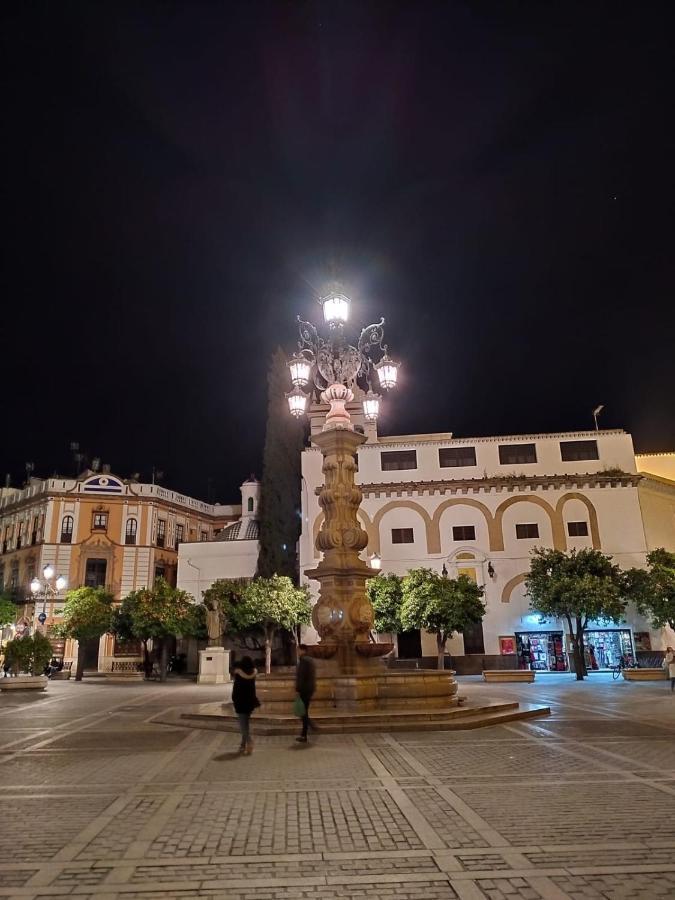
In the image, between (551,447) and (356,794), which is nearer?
(356,794)

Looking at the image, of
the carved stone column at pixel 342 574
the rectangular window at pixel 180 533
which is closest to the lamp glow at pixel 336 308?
the carved stone column at pixel 342 574

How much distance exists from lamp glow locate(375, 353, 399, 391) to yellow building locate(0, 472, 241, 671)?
3475 cm

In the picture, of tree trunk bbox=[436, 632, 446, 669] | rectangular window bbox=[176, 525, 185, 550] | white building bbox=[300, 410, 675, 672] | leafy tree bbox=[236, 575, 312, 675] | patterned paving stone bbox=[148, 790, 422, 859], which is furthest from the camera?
rectangular window bbox=[176, 525, 185, 550]

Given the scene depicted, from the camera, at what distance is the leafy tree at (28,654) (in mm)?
24344

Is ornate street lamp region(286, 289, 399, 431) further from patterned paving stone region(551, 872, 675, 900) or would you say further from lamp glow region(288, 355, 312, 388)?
patterned paving stone region(551, 872, 675, 900)

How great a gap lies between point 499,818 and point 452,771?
7.00ft

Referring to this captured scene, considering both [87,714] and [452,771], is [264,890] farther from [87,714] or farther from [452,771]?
[87,714]

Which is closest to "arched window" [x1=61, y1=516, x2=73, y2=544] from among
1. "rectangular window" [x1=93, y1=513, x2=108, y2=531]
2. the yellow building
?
the yellow building

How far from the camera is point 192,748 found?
9.62 metres

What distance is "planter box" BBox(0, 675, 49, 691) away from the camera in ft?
76.6

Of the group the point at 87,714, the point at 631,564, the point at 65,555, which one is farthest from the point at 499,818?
the point at 65,555

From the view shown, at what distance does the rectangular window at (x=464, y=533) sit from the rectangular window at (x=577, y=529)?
17.8ft

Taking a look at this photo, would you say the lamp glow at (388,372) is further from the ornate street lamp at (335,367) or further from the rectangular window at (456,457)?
the rectangular window at (456,457)

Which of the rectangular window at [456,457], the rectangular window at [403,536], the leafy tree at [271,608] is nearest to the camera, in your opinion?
the leafy tree at [271,608]
